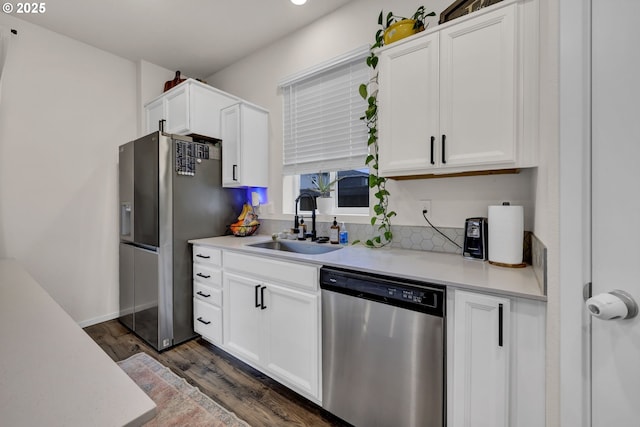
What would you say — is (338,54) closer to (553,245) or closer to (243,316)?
(553,245)

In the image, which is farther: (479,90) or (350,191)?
(350,191)

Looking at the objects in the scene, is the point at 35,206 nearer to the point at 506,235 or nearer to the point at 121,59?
the point at 121,59

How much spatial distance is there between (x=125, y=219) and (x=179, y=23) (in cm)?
193

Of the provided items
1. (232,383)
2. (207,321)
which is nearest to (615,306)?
(232,383)

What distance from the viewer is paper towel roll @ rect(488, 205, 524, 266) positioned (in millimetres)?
1351

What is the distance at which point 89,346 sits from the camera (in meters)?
0.72

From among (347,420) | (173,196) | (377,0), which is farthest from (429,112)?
(173,196)

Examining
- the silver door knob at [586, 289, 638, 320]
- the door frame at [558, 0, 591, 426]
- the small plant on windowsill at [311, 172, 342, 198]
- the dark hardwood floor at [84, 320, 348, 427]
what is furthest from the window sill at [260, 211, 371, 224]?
the silver door knob at [586, 289, 638, 320]

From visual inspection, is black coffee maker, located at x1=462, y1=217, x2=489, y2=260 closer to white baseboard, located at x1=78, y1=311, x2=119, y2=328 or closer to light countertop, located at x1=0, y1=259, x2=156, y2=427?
light countertop, located at x1=0, y1=259, x2=156, y2=427

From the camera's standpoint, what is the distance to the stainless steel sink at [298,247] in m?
2.15

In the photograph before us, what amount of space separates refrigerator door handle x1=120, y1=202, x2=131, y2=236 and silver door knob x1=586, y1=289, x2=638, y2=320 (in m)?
3.23

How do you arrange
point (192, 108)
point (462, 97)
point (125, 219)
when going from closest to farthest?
1. point (462, 97)
2. point (192, 108)
3. point (125, 219)

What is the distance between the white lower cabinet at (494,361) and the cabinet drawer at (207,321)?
5.55 feet

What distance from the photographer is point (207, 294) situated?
2.25 metres
